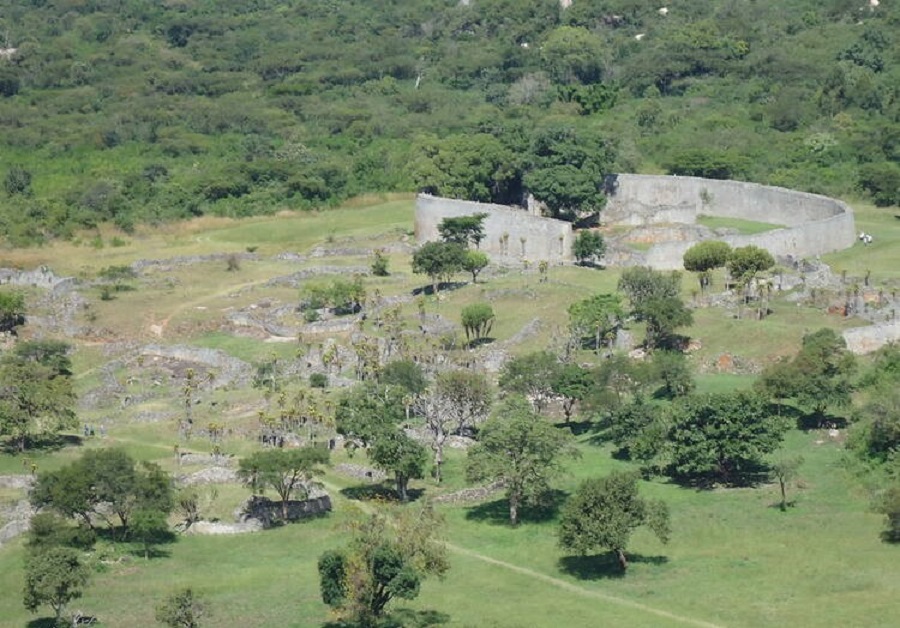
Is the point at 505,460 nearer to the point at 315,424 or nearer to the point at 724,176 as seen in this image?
the point at 315,424

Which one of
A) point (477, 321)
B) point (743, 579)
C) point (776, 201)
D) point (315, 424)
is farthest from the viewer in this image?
point (776, 201)

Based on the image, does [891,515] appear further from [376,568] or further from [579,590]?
[376,568]

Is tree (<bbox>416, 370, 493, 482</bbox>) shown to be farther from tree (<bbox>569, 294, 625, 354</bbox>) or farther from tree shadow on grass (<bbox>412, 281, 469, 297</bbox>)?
tree shadow on grass (<bbox>412, 281, 469, 297</bbox>)

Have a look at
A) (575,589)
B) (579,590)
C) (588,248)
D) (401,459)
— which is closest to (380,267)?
(588,248)

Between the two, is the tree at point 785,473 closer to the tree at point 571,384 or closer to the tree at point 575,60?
the tree at point 571,384

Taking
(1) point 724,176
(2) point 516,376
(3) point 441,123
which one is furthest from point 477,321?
(3) point 441,123

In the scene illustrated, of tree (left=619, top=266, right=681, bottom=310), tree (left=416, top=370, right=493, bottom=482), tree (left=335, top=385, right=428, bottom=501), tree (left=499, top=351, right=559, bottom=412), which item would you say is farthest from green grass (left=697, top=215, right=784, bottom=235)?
tree (left=335, top=385, right=428, bottom=501)
